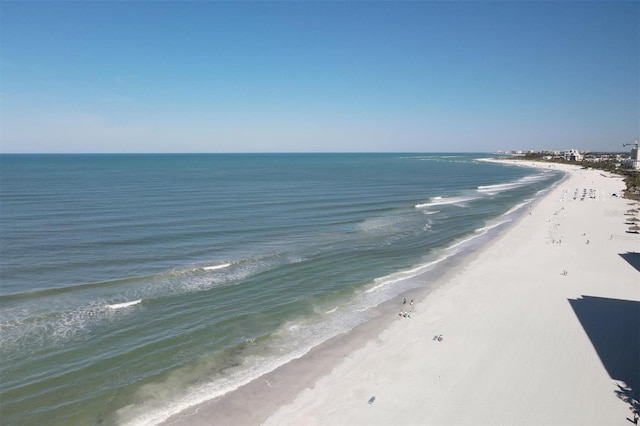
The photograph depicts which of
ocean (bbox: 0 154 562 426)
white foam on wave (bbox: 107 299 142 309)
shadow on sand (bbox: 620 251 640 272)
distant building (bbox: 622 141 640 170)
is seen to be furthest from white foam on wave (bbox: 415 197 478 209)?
distant building (bbox: 622 141 640 170)

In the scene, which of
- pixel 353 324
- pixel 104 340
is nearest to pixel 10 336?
pixel 104 340

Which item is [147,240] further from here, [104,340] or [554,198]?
[554,198]

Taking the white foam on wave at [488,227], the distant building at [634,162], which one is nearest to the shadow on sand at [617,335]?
the white foam on wave at [488,227]

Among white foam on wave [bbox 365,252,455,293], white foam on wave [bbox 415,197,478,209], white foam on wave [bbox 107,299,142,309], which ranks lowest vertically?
white foam on wave [bbox 365,252,455,293]

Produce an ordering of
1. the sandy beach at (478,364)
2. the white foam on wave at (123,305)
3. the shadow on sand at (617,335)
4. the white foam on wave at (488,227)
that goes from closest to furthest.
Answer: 1. the sandy beach at (478,364)
2. the shadow on sand at (617,335)
3. the white foam on wave at (123,305)
4. the white foam on wave at (488,227)

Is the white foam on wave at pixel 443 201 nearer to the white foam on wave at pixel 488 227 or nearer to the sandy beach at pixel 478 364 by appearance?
the white foam on wave at pixel 488 227

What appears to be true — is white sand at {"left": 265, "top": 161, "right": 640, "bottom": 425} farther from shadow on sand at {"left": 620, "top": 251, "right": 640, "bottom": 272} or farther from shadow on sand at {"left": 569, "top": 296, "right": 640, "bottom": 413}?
shadow on sand at {"left": 620, "top": 251, "right": 640, "bottom": 272}

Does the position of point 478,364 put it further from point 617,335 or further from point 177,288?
point 177,288
